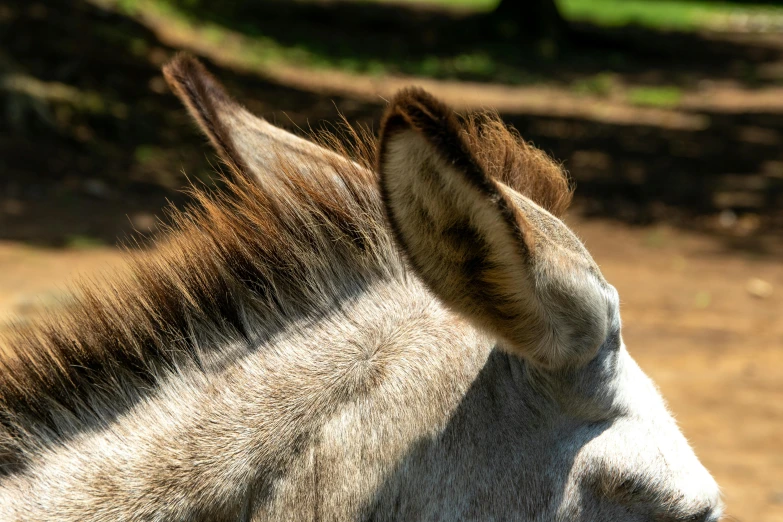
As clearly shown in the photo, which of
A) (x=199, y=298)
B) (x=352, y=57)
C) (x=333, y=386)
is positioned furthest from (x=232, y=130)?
(x=352, y=57)

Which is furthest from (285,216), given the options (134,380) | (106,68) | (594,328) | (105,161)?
(106,68)

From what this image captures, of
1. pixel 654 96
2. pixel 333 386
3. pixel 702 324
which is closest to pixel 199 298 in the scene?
pixel 333 386

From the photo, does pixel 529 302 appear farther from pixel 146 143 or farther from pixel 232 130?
pixel 146 143

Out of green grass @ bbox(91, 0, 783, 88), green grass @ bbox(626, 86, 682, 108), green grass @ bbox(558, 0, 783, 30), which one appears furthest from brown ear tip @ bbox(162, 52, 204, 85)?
green grass @ bbox(558, 0, 783, 30)

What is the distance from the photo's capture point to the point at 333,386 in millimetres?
1909

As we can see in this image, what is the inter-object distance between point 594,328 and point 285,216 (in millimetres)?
741

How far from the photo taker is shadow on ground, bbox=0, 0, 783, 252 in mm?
10266

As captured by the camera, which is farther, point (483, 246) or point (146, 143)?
point (146, 143)

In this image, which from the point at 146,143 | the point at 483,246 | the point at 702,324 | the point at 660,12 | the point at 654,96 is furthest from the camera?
the point at 660,12

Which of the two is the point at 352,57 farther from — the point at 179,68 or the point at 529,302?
the point at 529,302

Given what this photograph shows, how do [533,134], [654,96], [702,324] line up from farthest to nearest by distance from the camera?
[654,96]
[533,134]
[702,324]

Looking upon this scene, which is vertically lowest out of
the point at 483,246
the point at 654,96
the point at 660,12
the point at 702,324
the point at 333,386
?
the point at 660,12

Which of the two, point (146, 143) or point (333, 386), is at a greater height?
point (333, 386)

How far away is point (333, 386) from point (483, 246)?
0.49m
